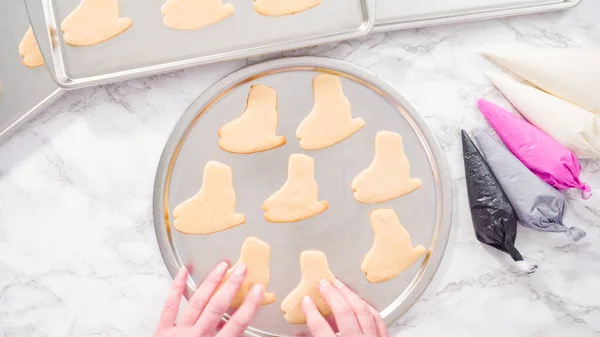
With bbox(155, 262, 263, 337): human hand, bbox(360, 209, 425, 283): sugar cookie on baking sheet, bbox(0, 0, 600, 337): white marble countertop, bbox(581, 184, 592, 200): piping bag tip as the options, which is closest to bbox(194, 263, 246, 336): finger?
bbox(155, 262, 263, 337): human hand

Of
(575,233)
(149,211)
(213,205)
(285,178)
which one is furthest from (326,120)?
(575,233)

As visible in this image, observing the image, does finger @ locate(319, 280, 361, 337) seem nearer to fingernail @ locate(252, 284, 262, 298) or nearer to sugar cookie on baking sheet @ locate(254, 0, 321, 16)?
fingernail @ locate(252, 284, 262, 298)

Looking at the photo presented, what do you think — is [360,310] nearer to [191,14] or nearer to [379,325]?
[379,325]

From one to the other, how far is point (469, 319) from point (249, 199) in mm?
417

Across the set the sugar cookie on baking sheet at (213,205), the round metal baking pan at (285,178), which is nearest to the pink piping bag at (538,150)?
the round metal baking pan at (285,178)

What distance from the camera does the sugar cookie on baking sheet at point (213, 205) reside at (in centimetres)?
74

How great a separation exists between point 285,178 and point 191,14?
29 cm

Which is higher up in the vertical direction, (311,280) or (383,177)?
(383,177)

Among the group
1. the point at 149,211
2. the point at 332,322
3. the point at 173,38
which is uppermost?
the point at 173,38

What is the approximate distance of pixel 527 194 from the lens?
0.73 m

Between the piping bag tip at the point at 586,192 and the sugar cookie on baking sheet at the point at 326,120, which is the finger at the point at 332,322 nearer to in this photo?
the sugar cookie on baking sheet at the point at 326,120

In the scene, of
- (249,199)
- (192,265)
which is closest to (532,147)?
(249,199)

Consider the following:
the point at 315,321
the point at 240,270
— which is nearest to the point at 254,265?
the point at 240,270

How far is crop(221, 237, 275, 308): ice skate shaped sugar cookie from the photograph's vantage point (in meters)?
0.74
